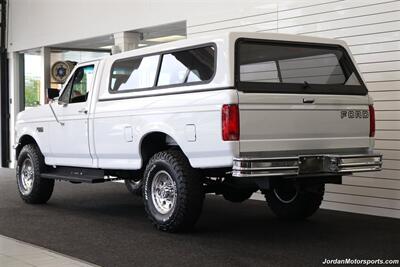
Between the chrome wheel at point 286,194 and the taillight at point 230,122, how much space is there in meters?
2.01

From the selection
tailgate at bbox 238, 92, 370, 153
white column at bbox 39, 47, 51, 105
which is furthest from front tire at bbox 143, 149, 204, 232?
white column at bbox 39, 47, 51, 105

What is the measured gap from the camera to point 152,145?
7.46m

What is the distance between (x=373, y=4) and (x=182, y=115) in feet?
11.3

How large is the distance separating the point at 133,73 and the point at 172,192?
175 centimetres

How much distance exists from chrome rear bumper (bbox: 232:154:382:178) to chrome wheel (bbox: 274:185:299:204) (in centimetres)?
133

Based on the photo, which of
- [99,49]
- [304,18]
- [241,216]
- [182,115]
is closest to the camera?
[182,115]

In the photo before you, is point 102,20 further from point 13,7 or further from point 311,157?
point 311,157

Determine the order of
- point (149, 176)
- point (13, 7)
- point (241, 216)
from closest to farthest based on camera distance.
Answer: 1. point (149, 176)
2. point (241, 216)
3. point (13, 7)

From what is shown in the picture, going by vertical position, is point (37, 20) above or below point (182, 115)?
above

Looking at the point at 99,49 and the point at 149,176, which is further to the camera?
the point at 99,49

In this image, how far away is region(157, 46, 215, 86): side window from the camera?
6.58 metres

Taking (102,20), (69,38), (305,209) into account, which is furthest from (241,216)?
(69,38)

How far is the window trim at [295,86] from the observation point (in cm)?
620

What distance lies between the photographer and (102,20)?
13.3 metres
